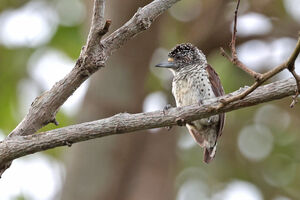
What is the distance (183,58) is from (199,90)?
2.23 feet

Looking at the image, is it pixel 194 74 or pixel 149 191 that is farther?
pixel 149 191

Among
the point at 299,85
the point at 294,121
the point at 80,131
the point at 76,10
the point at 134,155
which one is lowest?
the point at 294,121

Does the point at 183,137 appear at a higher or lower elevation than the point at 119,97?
lower

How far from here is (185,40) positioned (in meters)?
7.16

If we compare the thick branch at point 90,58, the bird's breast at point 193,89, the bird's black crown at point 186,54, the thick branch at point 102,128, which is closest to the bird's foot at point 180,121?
the thick branch at point 102,128

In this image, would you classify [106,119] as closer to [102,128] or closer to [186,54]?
[102,128]

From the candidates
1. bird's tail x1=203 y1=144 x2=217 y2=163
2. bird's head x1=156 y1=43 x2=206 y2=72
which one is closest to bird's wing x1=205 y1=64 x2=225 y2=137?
bird's tail x1=203 y1=144 x2=217 y2=163

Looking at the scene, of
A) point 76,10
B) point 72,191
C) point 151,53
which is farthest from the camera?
point 76,10

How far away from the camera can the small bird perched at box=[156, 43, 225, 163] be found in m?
4.33

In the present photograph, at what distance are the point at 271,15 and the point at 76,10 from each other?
2709 mm

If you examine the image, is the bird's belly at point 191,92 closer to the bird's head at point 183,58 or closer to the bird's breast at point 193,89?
the bird's breast at point 193,89

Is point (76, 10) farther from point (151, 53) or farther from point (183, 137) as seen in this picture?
point (183, 137)

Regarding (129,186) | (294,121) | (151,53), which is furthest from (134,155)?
(294,121)

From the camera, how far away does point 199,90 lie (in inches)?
170
